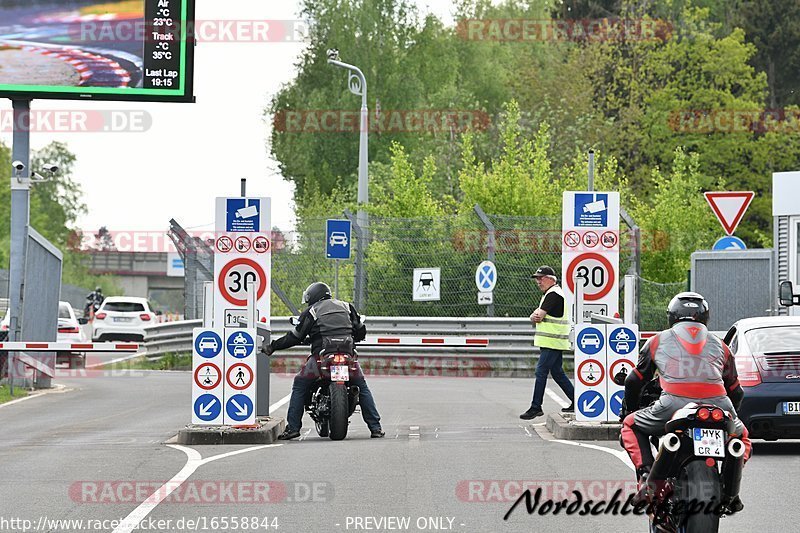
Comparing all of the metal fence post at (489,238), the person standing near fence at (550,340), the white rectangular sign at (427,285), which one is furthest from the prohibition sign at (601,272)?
the white rectangular sign at (427,285)

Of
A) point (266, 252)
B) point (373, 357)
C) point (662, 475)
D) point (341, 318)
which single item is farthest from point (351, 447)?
point (373, 357)

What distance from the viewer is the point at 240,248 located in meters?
18.3

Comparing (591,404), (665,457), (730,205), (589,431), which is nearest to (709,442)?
(665,457)

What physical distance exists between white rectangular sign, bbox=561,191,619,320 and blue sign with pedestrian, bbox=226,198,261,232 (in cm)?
368

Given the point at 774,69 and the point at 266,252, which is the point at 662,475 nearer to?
the point at 266,252

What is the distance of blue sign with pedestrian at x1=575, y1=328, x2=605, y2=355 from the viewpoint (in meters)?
16.5

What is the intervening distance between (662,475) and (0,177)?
8759 centimetres

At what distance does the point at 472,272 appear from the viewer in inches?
1253

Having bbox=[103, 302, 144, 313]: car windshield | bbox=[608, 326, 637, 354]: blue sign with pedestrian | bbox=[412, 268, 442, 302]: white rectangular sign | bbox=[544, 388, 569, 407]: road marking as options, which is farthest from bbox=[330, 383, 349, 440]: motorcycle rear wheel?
bbox=[103, 302, 144, 313]: car windshield

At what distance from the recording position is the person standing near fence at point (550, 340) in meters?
18.6

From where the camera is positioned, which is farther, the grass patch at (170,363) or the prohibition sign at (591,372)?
the grass patch at (170,363)

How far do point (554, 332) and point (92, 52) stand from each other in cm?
997

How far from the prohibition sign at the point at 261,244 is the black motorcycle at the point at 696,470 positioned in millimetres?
10168

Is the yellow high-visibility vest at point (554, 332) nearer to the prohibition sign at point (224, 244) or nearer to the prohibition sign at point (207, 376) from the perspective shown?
the prohibition sign at point (224, 244)
